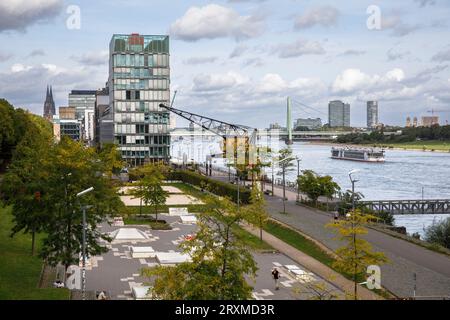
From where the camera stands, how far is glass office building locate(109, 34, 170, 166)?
259 feet

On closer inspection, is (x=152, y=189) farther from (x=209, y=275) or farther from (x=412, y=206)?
(x=209, y=275)

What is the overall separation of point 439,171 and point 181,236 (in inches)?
2686

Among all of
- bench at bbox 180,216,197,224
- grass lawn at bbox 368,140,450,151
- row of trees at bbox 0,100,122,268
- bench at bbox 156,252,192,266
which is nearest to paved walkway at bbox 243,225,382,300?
bench at bbox 180,216,197,224

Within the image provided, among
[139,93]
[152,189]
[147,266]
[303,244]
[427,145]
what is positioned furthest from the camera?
[427,145]

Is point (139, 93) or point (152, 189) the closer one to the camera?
point (152, 189)

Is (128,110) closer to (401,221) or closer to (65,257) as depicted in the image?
(401,221)

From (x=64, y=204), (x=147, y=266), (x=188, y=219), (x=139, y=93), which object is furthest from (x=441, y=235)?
(x=139, y=93)

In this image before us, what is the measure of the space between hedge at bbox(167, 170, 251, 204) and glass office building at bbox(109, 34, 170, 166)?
11.4m

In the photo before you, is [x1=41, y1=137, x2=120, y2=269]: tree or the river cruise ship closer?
[x1=41, y1=137, x2=120, y2=269]: tree

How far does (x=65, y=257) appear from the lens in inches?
818

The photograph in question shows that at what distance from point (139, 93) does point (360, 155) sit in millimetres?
59689

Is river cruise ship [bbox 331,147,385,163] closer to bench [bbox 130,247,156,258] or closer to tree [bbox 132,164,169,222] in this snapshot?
tree [bbox 132,164,169,222]

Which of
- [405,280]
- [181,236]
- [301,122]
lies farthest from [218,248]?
[301,122]

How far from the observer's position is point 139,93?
80000mm
